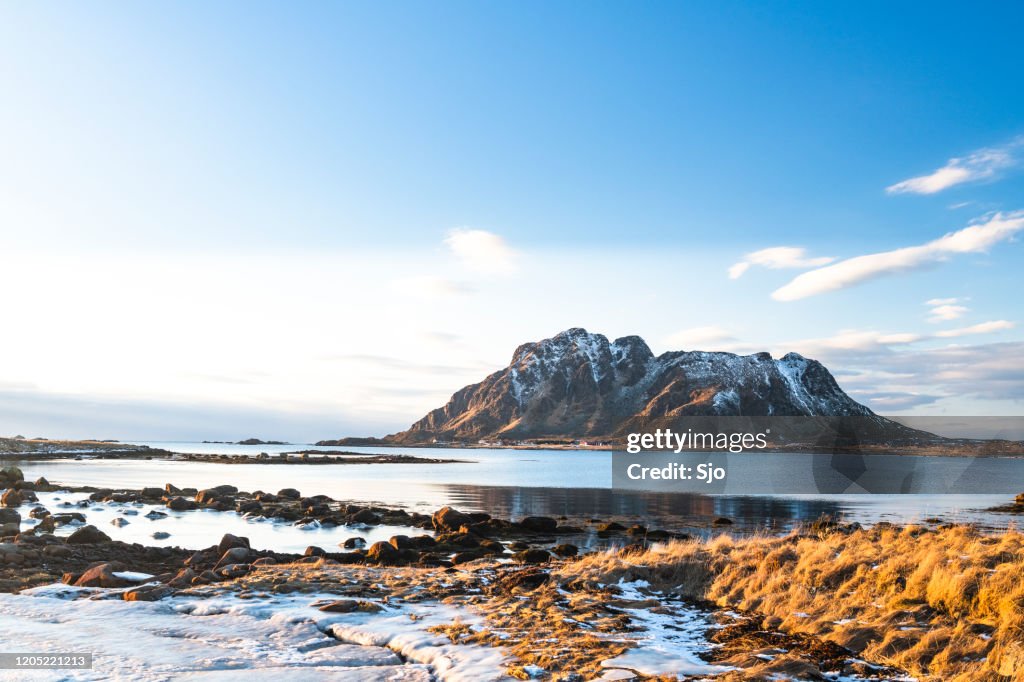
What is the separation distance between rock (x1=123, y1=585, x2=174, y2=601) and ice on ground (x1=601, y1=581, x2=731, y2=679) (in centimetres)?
1122

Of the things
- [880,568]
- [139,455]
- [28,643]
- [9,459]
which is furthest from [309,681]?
[139,455]

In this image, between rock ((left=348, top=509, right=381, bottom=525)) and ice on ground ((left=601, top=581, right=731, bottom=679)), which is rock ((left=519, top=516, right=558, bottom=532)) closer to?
rock ((left=348, top=509, right=381, bottom=525))

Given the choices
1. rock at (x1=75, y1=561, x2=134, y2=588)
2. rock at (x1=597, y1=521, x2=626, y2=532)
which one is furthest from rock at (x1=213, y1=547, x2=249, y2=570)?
rock at (x1=597, y1=521, x2=626, y2=532)

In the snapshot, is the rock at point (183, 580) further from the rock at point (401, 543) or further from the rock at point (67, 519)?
the rock at point (67, 519)

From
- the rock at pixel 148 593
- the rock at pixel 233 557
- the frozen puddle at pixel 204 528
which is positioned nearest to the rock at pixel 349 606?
the rock at pixel 148 593

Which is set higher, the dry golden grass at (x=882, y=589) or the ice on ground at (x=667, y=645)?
the dry golden grass at (x=882, y=589)

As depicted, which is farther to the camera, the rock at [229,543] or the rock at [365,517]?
the rock at [365,517]

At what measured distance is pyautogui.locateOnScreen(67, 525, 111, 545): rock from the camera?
25500mm

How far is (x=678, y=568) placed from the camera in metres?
17.9

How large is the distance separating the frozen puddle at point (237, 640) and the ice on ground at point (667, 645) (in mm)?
2156

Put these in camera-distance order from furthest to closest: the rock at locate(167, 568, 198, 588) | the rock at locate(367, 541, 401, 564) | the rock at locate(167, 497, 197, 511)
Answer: the rock at locate(167, 497, 197, 511) → the rock at locate(367, 541, 401, 564) → the rock at locate(167, 568, 198, 588)

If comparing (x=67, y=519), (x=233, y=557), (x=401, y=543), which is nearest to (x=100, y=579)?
(x=233, y=557)

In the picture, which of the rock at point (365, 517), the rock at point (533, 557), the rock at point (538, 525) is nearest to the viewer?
the rock at point (533, 557)

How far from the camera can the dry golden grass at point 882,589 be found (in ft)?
35.2
